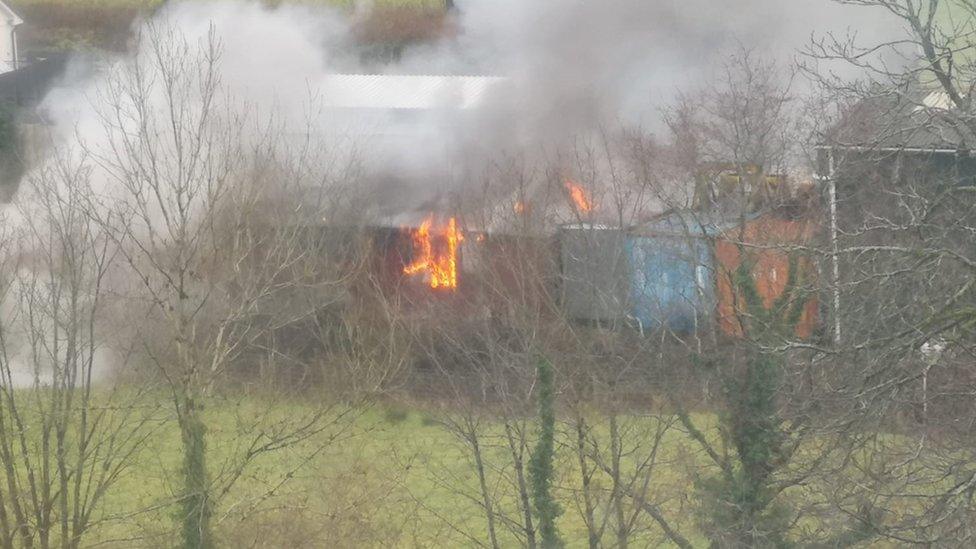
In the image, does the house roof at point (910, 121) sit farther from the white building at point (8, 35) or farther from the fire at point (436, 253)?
the white building at point (8, 35)

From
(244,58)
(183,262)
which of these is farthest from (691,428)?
(244,58)

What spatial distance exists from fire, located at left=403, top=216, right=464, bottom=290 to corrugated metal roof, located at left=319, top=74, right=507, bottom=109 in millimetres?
4108

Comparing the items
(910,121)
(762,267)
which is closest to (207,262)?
(762,267)

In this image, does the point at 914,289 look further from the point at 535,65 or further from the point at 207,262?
the point at 535,65

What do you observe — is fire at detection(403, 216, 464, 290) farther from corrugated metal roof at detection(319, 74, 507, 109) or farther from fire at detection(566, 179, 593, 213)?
corrugated metal roof at detection(319, 74, 507, 109)

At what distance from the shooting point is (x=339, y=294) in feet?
48.6

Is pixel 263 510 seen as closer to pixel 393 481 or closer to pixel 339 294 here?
pixel 393 481

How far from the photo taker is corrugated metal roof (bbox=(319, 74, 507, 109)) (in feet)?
66.0

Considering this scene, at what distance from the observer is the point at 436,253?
15844 mm

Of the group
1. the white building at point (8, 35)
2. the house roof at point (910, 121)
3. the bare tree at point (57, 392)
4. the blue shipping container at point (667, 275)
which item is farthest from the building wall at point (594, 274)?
the white building at point (8, 35)

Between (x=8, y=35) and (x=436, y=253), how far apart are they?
15748 millimetres

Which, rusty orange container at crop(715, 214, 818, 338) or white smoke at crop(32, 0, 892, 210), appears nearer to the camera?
rusty orange container at crop(715, 214, 818, 338)

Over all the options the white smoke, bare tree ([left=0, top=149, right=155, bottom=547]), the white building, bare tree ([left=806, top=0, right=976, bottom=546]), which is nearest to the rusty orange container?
bare tree ([left=806, top=0, right=976, bottom=546])

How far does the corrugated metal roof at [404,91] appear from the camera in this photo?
66.0 feet
